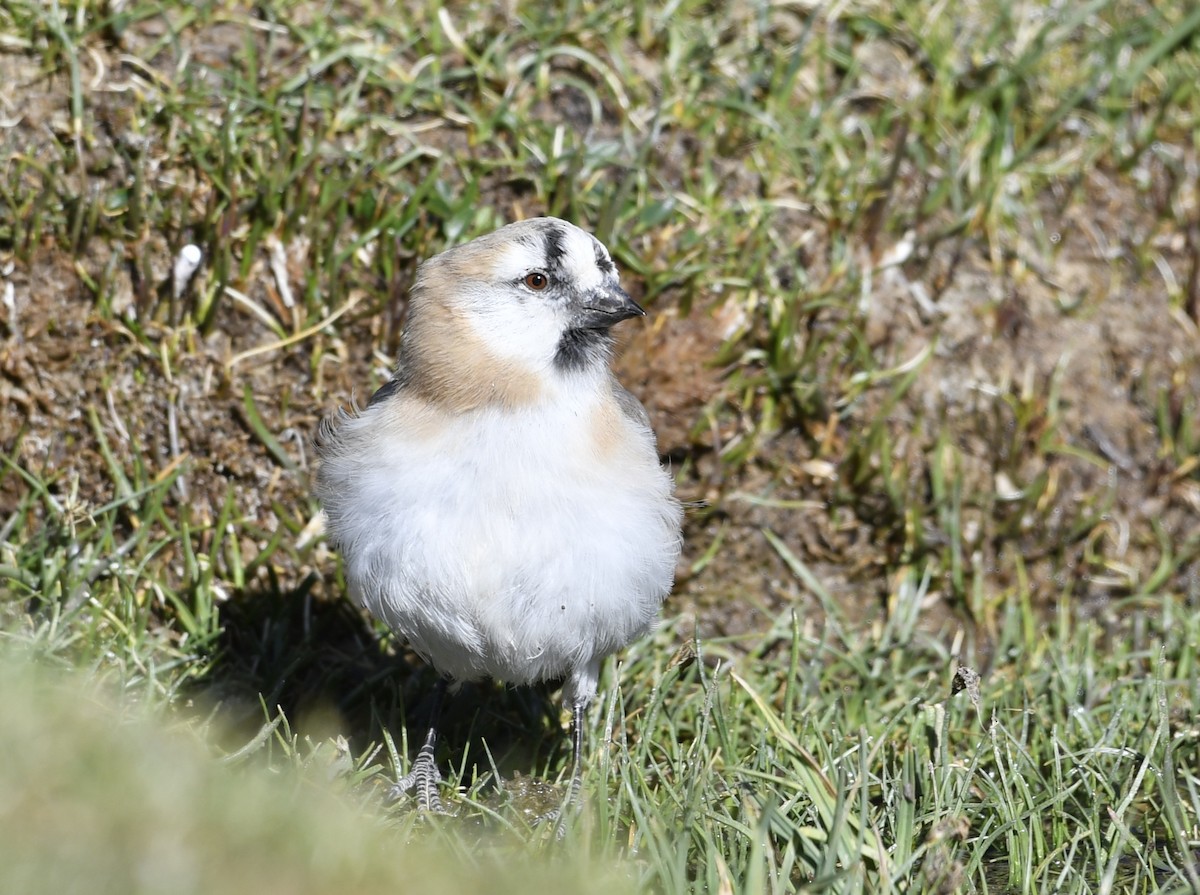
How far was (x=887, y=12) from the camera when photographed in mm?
6918

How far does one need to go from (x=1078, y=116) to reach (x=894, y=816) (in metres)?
4.34

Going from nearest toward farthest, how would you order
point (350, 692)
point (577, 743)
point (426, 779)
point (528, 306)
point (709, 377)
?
1. point (528, 306)
2. point (426, 779)
3. point (577, 743)
4. point (350, 692)
5. point (709, 377)

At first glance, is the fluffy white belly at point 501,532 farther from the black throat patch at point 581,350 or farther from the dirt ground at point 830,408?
the dirt ground at point 830,408

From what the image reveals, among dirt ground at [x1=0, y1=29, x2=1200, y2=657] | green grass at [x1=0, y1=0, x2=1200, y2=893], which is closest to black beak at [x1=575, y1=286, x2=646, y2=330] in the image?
green grass at [x1=0, y1=0, x2=1200, y2=893]

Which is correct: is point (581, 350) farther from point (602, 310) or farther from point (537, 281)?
point (537, 281)

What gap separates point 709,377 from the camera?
593cm

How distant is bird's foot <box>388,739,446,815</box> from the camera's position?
14.3 feet

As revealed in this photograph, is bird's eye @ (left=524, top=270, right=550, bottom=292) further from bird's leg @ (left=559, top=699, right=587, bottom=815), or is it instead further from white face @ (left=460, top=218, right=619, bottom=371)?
bird's leg @ (left=559, top=699, right=587, bottom=815)

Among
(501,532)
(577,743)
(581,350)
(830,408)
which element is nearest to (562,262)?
(581,350)

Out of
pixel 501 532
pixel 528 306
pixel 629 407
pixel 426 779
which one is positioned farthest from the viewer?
pixel 629 407

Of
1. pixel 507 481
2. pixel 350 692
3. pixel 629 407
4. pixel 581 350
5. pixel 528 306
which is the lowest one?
pixel 350 692

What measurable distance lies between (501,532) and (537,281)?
0.84 m

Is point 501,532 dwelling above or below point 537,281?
below

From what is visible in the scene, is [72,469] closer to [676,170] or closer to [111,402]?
[111,402]
